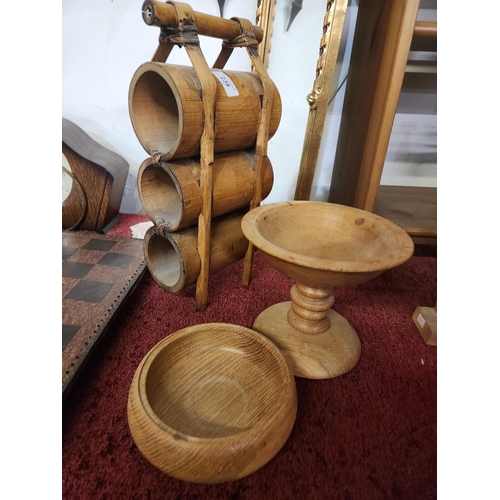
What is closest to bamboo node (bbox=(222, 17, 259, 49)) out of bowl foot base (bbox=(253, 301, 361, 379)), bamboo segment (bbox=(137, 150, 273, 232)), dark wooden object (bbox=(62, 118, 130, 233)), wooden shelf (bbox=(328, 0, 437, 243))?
bamboo segment (bbox=(137, 150, 273, 232))

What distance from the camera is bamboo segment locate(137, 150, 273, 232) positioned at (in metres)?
0.88

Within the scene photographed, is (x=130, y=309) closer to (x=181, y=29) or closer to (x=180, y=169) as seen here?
→ (x=180, y=169)

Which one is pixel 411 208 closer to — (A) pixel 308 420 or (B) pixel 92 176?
(A) pixel 308 420

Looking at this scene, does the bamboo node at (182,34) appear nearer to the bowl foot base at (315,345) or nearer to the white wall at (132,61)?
the white wall at (132,61)

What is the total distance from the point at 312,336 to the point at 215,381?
0.99 ft

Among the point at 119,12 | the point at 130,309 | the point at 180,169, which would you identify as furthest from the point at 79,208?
the point at 119,12

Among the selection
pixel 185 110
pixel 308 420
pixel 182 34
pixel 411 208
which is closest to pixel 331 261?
pixel 308 420

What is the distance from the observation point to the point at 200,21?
2.79 ft

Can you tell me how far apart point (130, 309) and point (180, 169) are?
18.2 inches

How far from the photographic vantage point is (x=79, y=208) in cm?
135

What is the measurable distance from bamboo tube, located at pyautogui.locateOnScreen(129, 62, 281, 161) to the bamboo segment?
0.03 metres

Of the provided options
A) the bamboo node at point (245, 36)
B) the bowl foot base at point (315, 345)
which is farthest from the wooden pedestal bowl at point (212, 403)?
the bamboo node at point (245, 36)

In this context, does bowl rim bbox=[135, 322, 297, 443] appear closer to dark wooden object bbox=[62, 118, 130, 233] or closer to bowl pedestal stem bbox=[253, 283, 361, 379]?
bowl pedestal stem bbox=[253, 283, 361, 379]

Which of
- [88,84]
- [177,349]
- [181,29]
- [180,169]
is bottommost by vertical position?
[177,349]
